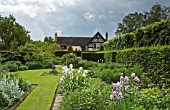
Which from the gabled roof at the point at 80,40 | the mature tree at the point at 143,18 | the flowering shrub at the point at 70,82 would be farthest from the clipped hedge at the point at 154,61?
the gabled roof at the point at 80,40

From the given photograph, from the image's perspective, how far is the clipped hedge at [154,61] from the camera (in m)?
7.69

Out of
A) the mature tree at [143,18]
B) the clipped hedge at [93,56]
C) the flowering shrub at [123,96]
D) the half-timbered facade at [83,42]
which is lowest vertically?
the flowering shrub at [123,96]

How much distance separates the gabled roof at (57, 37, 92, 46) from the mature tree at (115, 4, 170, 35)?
8179 millimetres

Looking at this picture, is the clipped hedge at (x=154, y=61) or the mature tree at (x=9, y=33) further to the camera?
the mature tree at (x=9, y=33)

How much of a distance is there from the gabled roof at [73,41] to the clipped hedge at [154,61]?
39.9 meters

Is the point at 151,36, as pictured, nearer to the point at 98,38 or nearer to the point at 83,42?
the point at 98,38

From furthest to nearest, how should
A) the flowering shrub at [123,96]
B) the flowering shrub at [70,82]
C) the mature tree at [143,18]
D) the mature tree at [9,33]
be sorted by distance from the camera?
the mature tree at [143,18] → the mature tree at [9,33] → the flowering shrub at [70,82] → the flowering shrub at [123,96]

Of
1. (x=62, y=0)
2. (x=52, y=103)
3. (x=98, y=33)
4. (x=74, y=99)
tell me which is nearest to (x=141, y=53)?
(x=62, y=0)

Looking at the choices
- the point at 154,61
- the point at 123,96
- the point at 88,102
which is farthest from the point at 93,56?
the point at 123,96

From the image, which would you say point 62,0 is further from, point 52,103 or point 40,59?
point 40,59

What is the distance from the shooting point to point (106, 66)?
11.6 meters

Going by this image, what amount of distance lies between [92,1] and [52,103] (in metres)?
5.51

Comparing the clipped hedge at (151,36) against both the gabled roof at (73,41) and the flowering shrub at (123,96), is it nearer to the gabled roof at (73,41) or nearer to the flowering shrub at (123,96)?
the flowering shrub at (123,96)

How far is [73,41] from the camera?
51500 mm
